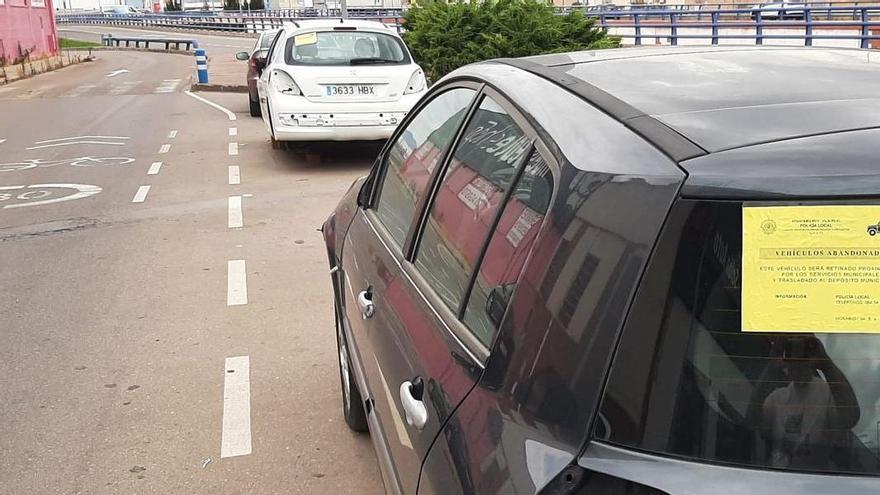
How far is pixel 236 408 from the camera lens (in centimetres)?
414

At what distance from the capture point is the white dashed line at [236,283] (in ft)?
18.9

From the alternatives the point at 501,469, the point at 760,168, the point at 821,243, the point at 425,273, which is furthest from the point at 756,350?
the point at 425,273

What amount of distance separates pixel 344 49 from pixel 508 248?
29.7 ft

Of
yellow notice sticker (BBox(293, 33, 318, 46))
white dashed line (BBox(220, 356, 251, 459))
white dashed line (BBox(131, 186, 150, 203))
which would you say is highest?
yellow notice sticker (BBox(293, 33, 318, 46))

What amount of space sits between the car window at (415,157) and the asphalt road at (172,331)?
117 centimetres

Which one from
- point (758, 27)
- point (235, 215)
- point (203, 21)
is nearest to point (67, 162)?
point (235, 215)

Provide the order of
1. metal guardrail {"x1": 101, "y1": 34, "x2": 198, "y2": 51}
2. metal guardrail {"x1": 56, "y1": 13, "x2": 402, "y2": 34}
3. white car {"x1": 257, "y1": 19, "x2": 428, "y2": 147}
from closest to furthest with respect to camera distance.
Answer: white car {"x1": 257, "y1": 19, "x2": 428, "y2": 147}
metal guardrail {"x1": 101, "y1": 34, "x2": 198, "y2": 51}
metal guardrail {"x1": 56, "y1": 13, "x2": 402, "y2": 34}

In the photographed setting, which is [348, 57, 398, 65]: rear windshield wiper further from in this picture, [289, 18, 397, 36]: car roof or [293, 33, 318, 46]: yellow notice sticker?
[293, 33, 318, 46]: yellow notice sticker

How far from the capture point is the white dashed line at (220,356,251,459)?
377cm

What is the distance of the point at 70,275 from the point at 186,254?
0.91 m

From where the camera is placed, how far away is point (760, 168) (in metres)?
1.44

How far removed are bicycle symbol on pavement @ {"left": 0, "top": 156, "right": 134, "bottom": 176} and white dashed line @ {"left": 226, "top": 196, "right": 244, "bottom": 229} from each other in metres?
3.51

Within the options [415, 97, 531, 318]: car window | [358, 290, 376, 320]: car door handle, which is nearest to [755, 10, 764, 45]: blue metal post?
[358, 290, 376, 320]: car door handle

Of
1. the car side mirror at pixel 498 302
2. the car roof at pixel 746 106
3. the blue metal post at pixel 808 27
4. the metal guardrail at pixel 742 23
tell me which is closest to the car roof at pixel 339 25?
the metal guardrail at pixel 742 23
